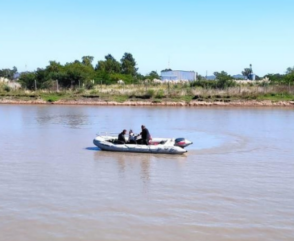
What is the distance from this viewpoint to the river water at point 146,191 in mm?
9930

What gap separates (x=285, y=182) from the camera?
1421cm

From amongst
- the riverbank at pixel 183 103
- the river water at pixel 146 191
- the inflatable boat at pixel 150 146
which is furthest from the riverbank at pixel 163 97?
the inflatable boat at pixel 150 146

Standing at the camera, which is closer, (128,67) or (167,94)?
(167,94)

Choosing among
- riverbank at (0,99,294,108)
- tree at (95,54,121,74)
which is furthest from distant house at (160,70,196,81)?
riverbank at (0,99,294,108)

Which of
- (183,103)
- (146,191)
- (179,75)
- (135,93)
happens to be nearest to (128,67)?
(179,75)

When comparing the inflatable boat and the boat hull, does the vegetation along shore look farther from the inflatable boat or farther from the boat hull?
the boat hull

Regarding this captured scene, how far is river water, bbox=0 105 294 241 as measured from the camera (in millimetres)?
Result: 9930

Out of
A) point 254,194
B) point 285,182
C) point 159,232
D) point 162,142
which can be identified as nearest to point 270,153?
point 162,142

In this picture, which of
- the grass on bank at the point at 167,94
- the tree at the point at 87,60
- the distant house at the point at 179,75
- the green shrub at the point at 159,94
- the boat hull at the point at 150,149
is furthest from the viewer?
the distant house at the point at 179,75

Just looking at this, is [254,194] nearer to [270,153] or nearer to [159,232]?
[159,232]

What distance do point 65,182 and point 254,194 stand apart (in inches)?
202

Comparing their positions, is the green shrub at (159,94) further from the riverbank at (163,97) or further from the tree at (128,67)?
the tree at (128,67)

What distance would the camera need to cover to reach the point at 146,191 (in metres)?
13.0

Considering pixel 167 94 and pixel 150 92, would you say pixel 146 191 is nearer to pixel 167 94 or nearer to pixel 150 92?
pixel 150 92
